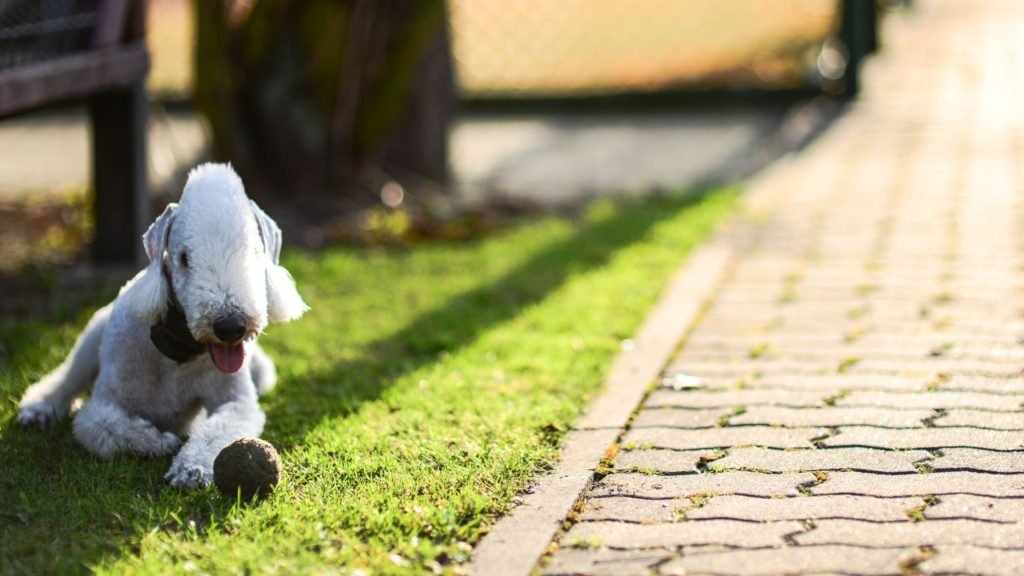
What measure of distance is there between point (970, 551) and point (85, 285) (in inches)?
185

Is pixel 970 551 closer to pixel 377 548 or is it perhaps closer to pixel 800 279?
pixel 377 548

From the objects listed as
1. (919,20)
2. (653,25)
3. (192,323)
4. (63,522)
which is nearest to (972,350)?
(192,323)

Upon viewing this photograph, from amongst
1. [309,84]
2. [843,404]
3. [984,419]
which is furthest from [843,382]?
[309,84]

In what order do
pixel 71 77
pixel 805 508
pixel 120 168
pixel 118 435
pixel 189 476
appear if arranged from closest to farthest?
1. pixel 805 508
2. pixel 189 476
3. pixel 118 435
4. pixel 71 77
5. pixel 120 168

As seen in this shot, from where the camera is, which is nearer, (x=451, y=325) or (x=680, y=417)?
(x=680, y=417)

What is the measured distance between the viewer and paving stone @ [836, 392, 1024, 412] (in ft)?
15.0

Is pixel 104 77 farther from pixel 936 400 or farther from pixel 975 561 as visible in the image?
pixel 975 561

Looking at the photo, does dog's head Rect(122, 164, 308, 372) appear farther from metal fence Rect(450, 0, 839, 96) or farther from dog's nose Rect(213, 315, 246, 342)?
metal fence Rect(450, 0, 839, 96)

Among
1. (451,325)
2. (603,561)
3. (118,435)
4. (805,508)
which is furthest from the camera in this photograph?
(451,325)

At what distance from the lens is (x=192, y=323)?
3752mm

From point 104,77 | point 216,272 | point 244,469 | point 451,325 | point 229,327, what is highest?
point 104,77

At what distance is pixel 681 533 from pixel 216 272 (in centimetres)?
150

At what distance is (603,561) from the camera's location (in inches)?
134

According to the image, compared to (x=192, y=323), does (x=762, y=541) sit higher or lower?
lower
